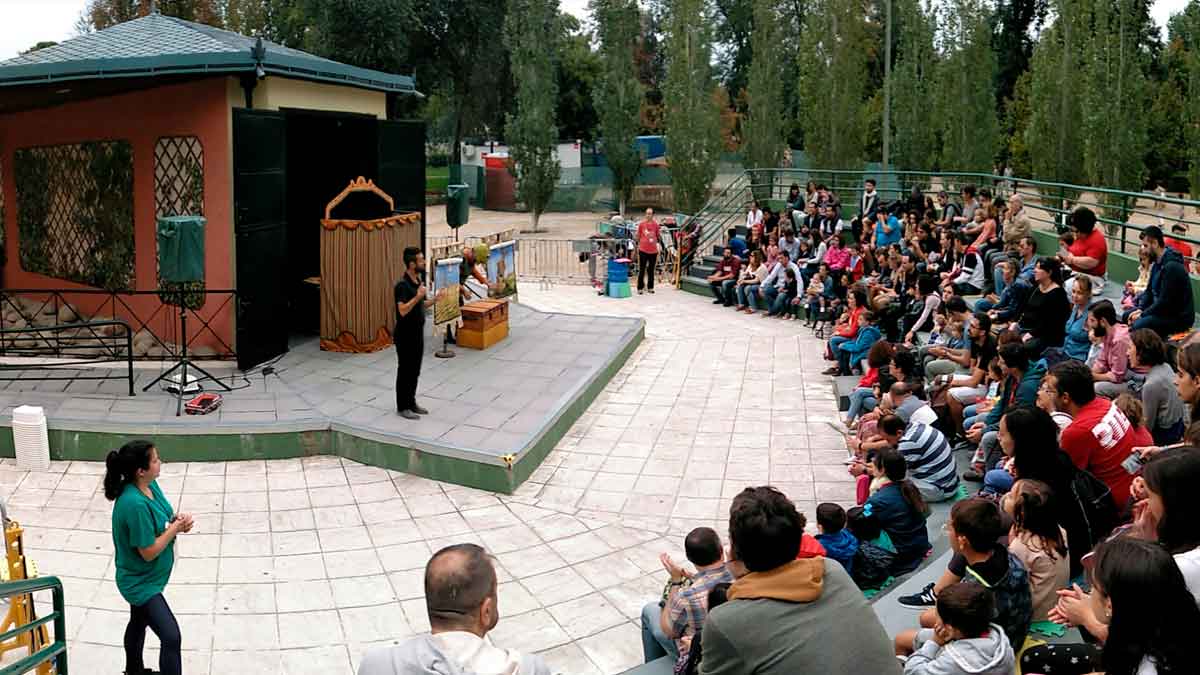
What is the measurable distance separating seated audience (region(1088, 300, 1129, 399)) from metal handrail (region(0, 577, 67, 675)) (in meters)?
7.42

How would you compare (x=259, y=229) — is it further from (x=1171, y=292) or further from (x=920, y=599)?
(x=1171, y=292)

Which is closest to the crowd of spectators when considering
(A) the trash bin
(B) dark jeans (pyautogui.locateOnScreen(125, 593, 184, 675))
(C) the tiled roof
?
(B) dark jeans (pyautogui.locateOnScreen(125, 593, 184, 675))

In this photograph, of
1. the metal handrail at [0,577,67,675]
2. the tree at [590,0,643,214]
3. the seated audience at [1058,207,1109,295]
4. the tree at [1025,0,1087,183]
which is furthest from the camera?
the tree at [590,0,643,214]

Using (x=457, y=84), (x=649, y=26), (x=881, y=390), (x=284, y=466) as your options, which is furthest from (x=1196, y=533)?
(x=649, y=26)

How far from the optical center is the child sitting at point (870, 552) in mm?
6387

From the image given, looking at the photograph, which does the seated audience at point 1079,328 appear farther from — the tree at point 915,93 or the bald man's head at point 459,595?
the tree at point 915,93

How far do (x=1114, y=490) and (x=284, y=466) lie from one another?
23.7 feet

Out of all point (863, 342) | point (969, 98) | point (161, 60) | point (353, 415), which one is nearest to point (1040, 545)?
point (353, 415)

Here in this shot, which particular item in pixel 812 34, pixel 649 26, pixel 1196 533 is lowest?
pixel 1196 533

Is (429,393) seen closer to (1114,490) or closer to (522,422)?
(522,422)

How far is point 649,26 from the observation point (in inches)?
2345

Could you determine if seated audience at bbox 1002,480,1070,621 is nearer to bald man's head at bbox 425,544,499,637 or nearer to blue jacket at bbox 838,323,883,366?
bald man's head at bbox 425,544,499,637

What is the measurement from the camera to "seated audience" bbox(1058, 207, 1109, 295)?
11.0 m

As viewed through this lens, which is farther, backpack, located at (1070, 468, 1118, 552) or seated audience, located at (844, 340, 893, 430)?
seated audience, located at (844, 340, 893, 430)
